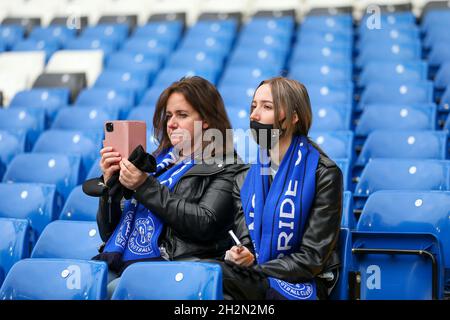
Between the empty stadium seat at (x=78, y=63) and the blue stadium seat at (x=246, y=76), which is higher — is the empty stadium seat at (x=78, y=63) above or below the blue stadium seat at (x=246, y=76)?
above

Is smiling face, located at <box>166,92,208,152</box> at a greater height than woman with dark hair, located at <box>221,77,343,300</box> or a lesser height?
greater

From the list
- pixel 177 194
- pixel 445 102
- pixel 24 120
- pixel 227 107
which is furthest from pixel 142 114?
pixel 177 194

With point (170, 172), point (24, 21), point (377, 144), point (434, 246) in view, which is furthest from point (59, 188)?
point (24, 21)

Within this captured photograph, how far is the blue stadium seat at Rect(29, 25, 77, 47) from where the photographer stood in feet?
22.3

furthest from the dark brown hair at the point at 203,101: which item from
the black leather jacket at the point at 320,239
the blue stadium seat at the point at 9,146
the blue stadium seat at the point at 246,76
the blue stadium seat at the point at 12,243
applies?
the blue stadium seat at the point at 246,76

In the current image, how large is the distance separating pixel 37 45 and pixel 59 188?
3039 mm

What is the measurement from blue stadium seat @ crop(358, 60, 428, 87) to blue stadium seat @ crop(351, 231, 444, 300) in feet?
8.11

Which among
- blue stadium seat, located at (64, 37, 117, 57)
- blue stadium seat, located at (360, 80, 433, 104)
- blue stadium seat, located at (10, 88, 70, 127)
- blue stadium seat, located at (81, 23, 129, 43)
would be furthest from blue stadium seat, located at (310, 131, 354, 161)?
blue stadium seat, located at (81, 23, 129, 43)

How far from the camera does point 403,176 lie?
3344 millimetres

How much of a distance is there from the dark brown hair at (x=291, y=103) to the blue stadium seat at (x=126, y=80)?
9.50 ft

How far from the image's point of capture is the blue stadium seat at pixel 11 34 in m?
6.81

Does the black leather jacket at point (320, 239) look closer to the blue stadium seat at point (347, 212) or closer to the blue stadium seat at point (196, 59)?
the blue stadium seat at point (347, 212)

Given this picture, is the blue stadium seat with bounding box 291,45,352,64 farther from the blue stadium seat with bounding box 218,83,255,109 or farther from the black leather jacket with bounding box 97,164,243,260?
the black leather jacket with bounding box 97,164,243,260

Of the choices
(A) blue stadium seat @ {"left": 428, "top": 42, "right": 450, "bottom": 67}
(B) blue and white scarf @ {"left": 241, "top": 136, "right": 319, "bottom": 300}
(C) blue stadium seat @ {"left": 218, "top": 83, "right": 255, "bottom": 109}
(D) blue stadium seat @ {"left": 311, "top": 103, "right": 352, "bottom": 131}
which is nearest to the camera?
(B) blue and white scarf @ {"left": 241, "top": 136, "right": 319, "bottom": 300}
